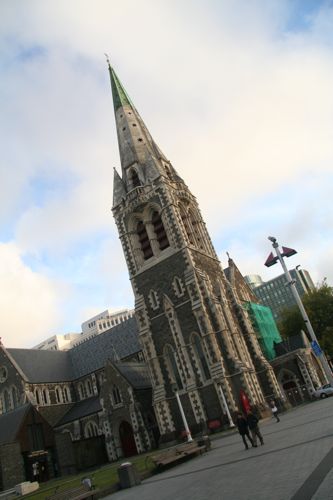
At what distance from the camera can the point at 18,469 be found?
106 ft

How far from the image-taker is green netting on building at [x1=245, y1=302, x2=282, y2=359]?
40.3 metres

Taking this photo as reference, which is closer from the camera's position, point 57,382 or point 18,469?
point 18,469

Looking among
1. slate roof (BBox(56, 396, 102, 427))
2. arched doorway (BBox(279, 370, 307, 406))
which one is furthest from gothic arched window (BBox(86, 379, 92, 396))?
arched doorway (BBox(279, 370, 307, 406))

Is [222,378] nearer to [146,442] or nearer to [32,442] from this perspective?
[146,442]

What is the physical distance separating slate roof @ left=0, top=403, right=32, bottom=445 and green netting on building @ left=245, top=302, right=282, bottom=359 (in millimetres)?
22767

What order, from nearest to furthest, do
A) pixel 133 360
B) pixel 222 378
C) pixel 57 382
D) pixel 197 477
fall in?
1. pixel 197 477
2. pixel 222 378
3. pixel 133 360
4. pixel 57 382

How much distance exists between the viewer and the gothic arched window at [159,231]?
119 ft

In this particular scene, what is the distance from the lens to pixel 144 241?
37.6 meters

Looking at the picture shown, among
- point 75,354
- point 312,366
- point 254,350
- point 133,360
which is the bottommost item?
point 312,366

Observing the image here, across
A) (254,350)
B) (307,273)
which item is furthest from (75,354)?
(307,273)

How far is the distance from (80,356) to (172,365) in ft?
74.9

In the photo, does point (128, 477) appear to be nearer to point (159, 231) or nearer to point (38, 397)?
point (159, 231)

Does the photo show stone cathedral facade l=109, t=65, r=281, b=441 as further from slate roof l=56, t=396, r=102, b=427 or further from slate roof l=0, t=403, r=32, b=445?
slate roof l=0, t=403, r=32, b=445

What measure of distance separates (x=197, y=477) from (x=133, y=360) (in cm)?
3180
